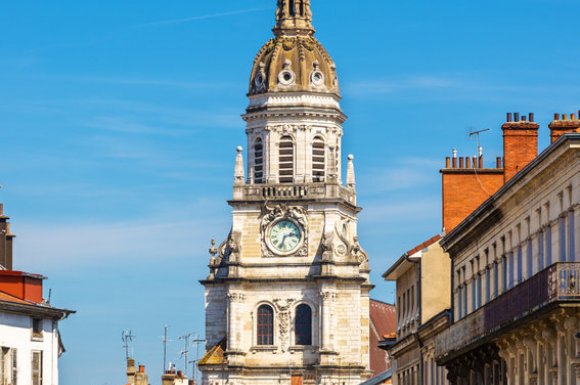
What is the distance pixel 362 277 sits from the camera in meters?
163

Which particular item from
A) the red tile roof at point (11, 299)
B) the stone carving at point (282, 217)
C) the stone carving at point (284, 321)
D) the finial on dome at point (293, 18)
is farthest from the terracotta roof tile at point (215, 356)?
the red tile roof at point (11, 299)

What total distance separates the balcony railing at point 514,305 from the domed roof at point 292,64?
100791 mm

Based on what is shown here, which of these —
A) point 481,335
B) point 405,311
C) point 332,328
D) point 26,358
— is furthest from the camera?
point 332,328

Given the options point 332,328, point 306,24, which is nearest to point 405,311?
point 332,328

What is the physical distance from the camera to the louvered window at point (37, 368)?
67.1 metres

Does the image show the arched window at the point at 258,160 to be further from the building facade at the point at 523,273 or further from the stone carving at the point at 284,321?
the building facade at the point at 523,273

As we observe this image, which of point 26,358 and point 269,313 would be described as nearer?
point 26,358

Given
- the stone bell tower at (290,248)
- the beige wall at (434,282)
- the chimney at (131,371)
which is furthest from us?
the stone bell tower at (290,248)

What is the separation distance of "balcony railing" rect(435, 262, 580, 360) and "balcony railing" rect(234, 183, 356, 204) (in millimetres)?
96765

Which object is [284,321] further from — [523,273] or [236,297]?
[523,273]

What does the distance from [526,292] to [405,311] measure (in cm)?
3638

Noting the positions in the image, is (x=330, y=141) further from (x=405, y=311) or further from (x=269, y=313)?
(x=405, y=311)

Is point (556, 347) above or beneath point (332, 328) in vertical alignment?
beneath

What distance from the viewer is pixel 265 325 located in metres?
164
